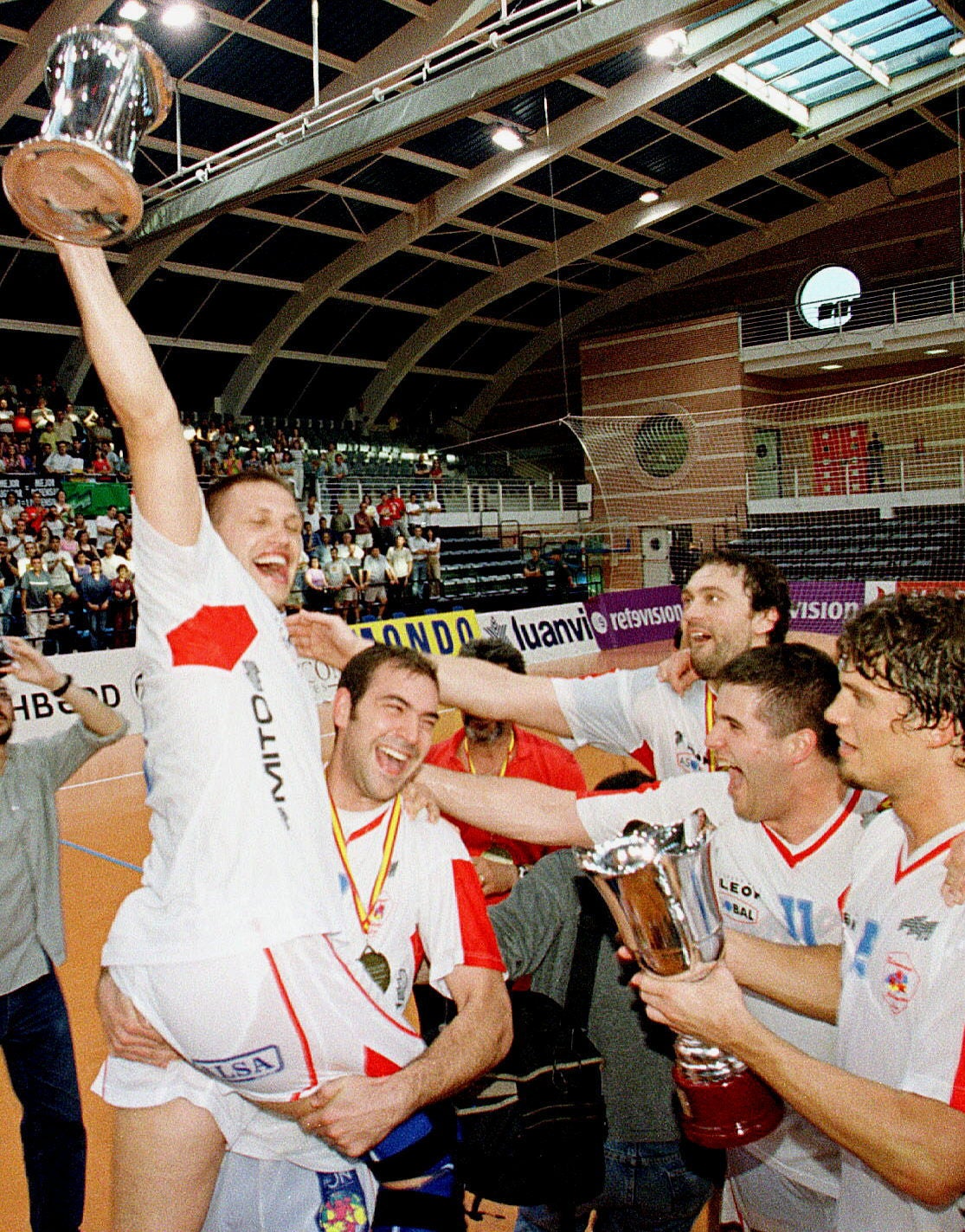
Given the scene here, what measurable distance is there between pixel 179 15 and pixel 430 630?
9.50m

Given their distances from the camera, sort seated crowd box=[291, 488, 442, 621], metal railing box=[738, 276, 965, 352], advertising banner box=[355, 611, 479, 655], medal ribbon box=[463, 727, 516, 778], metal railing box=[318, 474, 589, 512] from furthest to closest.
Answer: metal railing box=[738, 276, 965, 352], metal railing box=[318, 474, 589, 512], seated crowd box=[291, 488, 442, 621], advertising banner box=[355, 611, 479, 655], medal ribbon box=[463, 727, 516, 778]

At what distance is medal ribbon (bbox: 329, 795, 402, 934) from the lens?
251cm

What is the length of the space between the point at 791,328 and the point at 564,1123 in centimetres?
2647

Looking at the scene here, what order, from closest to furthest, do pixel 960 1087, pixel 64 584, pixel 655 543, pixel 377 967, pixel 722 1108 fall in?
pixel 960 1087, pixel 722 1108, pixel 377 967, pixel 64 584, pixel 655 543

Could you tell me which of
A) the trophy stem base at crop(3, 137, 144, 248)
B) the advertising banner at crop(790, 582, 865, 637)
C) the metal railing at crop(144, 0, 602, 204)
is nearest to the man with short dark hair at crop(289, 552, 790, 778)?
the trophy stem base at crop(3, 137, 144, 248)

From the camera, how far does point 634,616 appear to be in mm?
19859

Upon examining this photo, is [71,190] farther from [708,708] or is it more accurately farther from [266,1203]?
[708,708]

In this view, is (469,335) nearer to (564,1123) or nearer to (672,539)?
(672,539)

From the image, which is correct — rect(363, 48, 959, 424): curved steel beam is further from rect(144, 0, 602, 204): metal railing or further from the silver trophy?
the silver trophy

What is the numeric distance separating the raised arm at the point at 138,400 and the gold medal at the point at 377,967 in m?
1.11

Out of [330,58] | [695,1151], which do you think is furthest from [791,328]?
[695,1151]

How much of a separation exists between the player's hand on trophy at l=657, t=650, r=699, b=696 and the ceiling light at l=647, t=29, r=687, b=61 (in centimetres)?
1235

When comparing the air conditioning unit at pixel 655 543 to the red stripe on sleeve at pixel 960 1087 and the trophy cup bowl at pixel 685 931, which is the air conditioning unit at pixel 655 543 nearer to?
the trophy cup bowl at pixel 685 931

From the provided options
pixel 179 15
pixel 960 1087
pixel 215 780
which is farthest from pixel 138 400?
pixel 179 15
